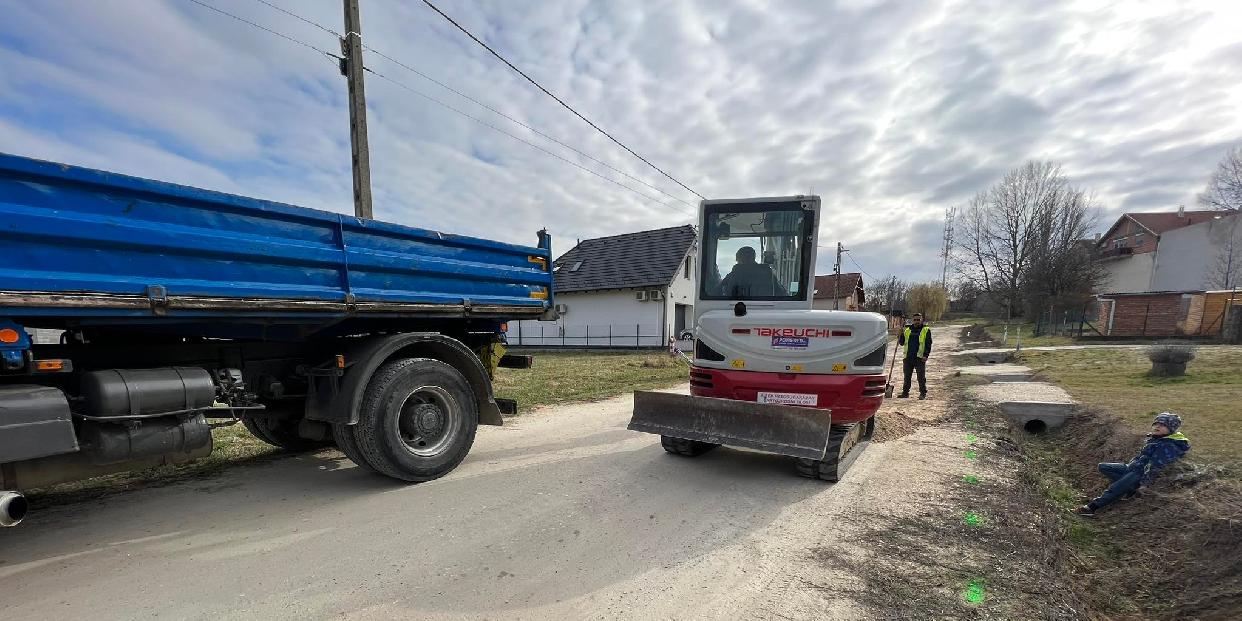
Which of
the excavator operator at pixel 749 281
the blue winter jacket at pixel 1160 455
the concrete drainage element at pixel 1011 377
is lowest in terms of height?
the concrete drainage element at pixel 1011 377

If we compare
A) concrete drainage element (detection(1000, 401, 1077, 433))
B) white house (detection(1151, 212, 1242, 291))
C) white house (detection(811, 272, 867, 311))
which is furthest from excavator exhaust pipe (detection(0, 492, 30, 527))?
white house (detection(811, 272, 867, 311))

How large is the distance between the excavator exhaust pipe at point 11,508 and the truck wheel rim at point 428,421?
208cm

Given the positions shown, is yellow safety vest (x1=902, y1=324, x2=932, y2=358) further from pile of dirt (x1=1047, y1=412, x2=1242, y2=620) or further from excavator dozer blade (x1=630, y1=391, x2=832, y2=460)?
excavator dozer blade (x1=630, y1=391, x2=832, y2=460)

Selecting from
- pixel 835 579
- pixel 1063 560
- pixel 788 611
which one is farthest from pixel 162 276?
pixel 1063 560

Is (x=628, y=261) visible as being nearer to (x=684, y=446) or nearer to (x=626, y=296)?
(x=626, y=296)

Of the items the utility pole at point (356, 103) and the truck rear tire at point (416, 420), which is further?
the utility pole at point (356, 103)

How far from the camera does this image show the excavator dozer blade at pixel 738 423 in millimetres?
4312

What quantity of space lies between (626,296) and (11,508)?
21248 mm

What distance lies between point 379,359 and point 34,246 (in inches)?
78.6

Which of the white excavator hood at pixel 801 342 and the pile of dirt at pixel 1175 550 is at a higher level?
the white excavator hood at pixel 801 342

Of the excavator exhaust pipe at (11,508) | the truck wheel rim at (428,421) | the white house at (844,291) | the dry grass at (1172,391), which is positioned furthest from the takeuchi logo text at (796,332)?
the white house at (844,291)

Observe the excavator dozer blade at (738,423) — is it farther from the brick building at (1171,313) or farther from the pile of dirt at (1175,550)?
the brick building at (1171,313)

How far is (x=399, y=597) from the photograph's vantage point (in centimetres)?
271

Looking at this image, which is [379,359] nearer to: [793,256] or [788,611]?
[788,611]
